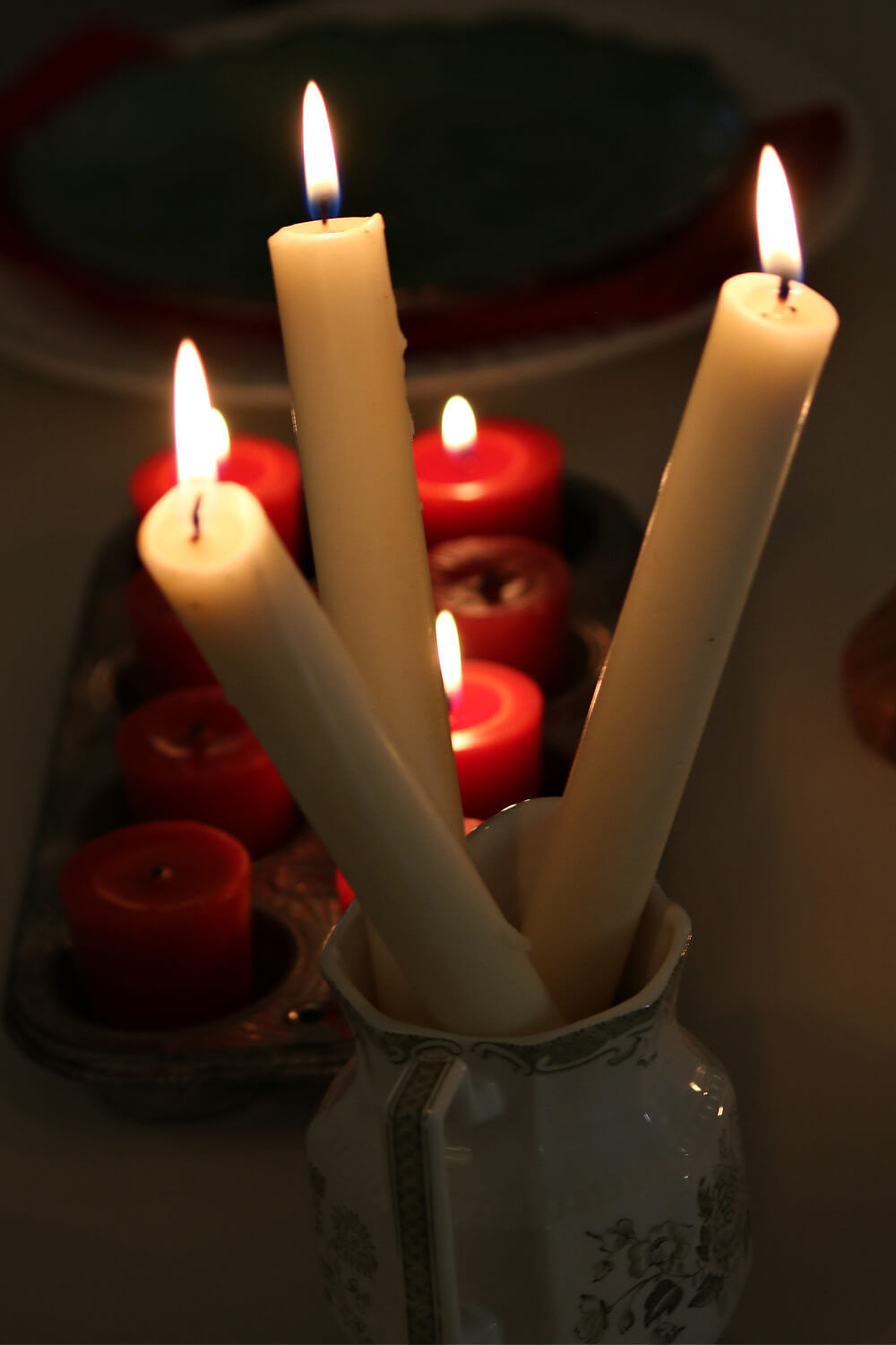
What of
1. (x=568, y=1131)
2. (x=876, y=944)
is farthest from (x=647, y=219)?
(x=568, y=1131)

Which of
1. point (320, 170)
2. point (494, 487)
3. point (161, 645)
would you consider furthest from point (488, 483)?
point (320, 170)

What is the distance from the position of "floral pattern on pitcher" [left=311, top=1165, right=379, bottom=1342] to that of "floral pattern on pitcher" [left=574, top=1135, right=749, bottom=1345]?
0.03 meters

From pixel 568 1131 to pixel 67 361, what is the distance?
0.47 m

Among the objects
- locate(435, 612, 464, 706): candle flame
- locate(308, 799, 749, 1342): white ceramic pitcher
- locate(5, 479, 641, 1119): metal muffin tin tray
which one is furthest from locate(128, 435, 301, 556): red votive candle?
locate(308, 799, 749, 1342): white ceramic pitcher

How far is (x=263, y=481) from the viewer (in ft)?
1.59

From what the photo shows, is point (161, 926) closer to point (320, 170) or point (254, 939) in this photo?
point (254, 939)

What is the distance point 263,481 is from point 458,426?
6 cm

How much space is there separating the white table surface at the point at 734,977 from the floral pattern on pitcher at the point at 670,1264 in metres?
0.04

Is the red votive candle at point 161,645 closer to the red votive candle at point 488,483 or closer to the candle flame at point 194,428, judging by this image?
the red votive candle at point 488,483

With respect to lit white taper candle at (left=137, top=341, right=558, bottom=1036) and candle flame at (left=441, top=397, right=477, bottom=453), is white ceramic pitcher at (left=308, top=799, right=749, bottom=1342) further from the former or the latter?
candle flame at (left=441, top=397, right=477, bottom=453)

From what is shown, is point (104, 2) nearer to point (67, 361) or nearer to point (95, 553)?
point (67, 361)

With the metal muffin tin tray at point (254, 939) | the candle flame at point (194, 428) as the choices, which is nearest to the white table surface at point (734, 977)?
the metal muffin tin tray at point (254, 939)

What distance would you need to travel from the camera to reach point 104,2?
127 centimetres

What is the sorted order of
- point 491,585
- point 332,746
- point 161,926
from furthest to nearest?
point 491,585 → point 161,926 → point 332,746
